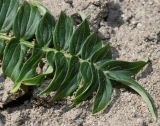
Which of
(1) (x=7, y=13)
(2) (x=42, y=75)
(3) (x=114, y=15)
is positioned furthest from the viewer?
(3) (x=114, y=15)

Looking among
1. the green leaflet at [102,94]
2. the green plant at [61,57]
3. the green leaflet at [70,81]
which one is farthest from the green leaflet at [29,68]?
the green leaflet at [102,94]

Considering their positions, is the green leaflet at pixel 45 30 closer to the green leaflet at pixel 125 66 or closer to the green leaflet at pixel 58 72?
the green leaflet at pixel 58 72

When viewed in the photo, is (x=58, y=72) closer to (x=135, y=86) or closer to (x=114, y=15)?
(x=135, y=86)

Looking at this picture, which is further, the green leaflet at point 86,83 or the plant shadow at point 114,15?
the plant shadow at point 114,15

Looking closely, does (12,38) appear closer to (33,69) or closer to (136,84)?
(33,69)

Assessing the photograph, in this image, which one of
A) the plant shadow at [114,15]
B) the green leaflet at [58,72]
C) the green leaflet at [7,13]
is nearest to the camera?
the green leaflet at [58,72]

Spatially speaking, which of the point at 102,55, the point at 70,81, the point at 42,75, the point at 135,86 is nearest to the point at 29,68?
the point at 42,75

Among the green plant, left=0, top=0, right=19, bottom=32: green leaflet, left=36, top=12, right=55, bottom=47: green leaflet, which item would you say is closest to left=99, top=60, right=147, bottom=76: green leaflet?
the green plant

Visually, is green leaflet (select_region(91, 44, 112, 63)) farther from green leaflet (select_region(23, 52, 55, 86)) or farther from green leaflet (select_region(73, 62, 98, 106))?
green leaflet (select_region(23, 52, 55, 86))
